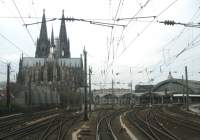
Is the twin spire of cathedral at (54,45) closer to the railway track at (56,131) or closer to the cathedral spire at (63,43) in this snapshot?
the cathedral spire at (63,43)

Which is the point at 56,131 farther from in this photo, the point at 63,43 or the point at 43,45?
the point at 63,43

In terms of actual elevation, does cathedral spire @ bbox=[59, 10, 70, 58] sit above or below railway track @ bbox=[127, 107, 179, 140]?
above

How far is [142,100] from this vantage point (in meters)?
133

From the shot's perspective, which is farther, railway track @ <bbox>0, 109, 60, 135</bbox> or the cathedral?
the cathedral

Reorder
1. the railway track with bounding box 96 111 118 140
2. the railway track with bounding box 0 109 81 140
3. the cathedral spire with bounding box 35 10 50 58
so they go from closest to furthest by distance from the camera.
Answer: the railway track with bounding box 96 111 118 140 < the railway track with bounding box 0 109 81 140 < the cathedral spire with bounding box 35 10 50 58

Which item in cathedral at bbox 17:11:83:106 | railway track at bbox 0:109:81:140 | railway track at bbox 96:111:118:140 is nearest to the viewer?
railway track at bbox 96:111:118:140

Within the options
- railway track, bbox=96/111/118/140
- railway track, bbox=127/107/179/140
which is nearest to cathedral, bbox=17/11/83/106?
railway track, bbox=127/107/179/140

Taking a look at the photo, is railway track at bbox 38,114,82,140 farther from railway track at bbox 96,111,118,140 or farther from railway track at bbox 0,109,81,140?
railway track at bbox 96,111,118,140

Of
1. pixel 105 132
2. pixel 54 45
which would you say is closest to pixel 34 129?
pixel 105 132

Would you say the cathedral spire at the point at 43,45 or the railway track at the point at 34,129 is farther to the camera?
the cathedral spire at the point at 43,45

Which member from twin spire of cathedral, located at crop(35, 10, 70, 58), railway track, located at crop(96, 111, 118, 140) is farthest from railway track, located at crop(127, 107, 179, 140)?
twin spire of cathedral, located at crop(35, 10, 70, 58)

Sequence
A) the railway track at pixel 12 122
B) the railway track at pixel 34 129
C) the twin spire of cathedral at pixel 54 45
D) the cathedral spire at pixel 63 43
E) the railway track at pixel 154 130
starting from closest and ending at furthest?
the railway track at pixel 154 130, the railway track at pixel 34 129, the railway track at pixel 12 122, the twin spire of cathedral at pixel 54 45, the cathedral spire at pixel 63 43

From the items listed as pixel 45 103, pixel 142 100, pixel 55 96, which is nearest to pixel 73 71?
pixel 142 100

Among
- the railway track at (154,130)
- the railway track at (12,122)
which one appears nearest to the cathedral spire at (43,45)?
the railway track at (12,122)
